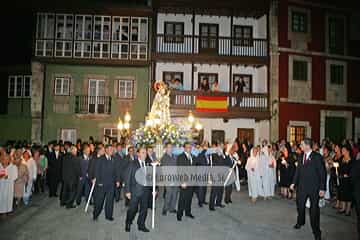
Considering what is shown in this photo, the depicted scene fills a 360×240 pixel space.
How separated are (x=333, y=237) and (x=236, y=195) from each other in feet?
19.7

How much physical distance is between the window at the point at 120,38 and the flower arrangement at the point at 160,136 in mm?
10368

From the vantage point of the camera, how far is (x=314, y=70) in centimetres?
2219

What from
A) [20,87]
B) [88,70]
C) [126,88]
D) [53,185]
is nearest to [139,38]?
[126,88]

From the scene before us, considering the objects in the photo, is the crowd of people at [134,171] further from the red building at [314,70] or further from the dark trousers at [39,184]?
the red building at [314,70]

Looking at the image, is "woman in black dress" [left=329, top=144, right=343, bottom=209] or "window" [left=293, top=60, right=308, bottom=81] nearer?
"woman in black dress" [left=329, top=144, right=343, bottom=209]

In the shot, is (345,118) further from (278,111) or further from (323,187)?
(323,187)

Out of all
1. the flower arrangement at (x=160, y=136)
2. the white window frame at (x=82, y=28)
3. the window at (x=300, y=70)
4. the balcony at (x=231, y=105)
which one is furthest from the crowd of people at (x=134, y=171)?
the white window frame at (x=82, y=28)

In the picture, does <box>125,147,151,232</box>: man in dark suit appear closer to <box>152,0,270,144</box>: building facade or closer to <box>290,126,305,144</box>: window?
<box>152,0,270,144</box>: building facade

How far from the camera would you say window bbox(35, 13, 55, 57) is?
2150cm

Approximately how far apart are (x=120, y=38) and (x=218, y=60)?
6933mm

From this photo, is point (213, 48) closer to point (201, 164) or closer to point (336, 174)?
point (201, 164)

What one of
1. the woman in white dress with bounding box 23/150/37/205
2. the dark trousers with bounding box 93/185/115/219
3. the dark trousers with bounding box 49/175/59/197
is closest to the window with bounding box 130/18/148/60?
the dark trousers with bounding box 49/175/59/197

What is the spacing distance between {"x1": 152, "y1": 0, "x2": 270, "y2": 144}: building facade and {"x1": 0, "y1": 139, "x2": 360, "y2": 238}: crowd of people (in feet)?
20.7

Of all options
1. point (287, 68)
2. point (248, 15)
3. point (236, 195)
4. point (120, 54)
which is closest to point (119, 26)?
point (120, 54)
